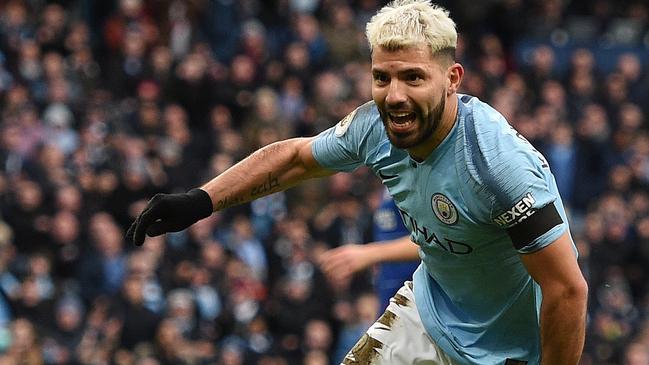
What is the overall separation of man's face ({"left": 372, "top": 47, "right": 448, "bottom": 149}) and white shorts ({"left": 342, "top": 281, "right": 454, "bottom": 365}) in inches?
36.5

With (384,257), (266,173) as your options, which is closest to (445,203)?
(266,173)

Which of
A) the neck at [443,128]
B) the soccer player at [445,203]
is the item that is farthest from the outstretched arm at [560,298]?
the neck at [443,128]

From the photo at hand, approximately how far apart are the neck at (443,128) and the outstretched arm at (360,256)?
181 centimetres

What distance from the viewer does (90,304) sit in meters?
12.7

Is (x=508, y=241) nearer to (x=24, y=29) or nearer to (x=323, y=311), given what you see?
(x=323, y=311)

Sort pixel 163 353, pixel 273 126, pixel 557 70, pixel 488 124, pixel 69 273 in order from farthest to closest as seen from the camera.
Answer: pixel 557 70 < pixel 273 126 < pixel 69 273 < pixel 163 353 < pixel 488 124

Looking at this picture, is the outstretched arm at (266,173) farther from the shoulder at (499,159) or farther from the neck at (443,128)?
the shoulder at (499,159)

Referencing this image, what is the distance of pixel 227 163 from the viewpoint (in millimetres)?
14336

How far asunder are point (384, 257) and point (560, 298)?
8.58ft

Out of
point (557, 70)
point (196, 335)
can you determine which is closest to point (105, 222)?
point (196, 335)

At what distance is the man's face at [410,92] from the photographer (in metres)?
5.13

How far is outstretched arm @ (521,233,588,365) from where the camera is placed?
491 centimetres

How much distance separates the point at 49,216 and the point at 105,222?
1.71 ft

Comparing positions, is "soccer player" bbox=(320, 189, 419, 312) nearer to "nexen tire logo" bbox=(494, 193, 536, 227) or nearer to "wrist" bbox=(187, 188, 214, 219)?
"wrist" bbox=(187, 188, 214, 219)
